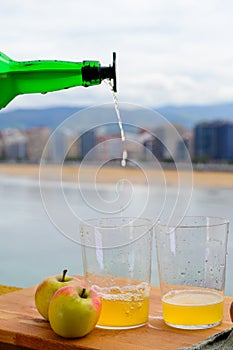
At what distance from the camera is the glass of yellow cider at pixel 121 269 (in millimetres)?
1060

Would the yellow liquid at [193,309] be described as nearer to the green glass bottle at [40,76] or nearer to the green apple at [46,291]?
the green apple at [46,291]

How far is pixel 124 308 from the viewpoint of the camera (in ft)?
3.48

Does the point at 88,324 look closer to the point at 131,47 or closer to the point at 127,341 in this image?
the point at 127,341

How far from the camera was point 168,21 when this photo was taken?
2.88 meters

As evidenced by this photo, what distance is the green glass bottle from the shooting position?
3.09ft

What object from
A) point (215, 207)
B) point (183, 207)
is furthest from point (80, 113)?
point (215, 207)

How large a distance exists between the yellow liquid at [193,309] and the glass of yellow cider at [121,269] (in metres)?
0.05

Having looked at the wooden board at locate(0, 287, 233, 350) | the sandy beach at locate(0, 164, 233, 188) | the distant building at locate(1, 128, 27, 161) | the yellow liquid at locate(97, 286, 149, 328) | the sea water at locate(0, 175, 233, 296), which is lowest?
the sea water at locate(0, 175, 233, 296)

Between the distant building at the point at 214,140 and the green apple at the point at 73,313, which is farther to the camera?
the distant building at the point at 214,140

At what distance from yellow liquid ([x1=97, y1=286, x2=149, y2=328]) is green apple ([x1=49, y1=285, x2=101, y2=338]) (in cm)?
4

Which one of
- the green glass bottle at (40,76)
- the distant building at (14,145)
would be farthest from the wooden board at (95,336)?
the distant building at (14,145)

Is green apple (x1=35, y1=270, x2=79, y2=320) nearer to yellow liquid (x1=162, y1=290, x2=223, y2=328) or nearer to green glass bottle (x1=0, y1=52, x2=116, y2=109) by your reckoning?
yellow liquid (x1=162, y1=290, x2=223, y2=328)

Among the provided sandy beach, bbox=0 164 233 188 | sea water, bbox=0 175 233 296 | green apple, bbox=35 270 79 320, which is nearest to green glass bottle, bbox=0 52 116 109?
sandy beach, bbox=0 164 233 188

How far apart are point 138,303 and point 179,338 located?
0.35ft
